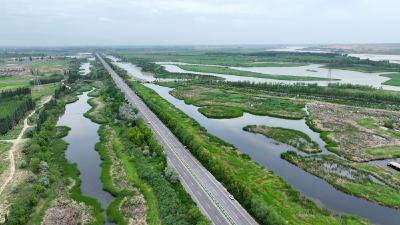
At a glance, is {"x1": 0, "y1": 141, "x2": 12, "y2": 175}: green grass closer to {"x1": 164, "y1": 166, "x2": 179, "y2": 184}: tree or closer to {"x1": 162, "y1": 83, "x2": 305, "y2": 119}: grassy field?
{"x1": 164, "y1": 166, "x2": 179, "y2": 184}: tree

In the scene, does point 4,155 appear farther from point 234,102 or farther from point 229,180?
point 234,102

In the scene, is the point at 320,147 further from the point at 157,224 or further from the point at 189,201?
the point at 157,224

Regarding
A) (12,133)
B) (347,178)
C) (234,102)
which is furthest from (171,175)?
(234,102)

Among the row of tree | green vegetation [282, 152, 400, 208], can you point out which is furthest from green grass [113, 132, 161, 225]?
green vegetation [282, 152, 400, 208]

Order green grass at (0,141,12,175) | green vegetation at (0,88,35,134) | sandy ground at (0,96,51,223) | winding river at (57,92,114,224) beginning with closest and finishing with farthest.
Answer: sandy ground at (0,96,51,223)
winding river at (57,92,114,224)
green grass at (0,141,12,175)
green vegetation at (0,88,35,134)

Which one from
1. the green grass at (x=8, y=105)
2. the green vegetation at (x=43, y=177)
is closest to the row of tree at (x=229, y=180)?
the green vegetation at (x=43, y=177)

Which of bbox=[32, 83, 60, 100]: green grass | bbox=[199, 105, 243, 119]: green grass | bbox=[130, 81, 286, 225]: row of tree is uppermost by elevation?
bbox=[32, 83, 60, 100]: green grass
